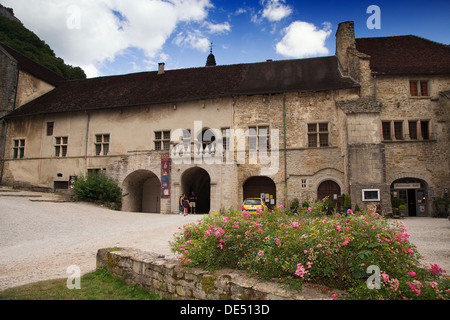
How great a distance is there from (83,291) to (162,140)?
60.6 feet

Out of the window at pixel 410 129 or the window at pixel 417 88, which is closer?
the window at pixel 410 129

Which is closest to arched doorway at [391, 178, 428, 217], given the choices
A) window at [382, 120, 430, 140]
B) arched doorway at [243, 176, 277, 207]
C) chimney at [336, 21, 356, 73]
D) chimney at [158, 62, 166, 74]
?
window at [382, 120, 430, 140]

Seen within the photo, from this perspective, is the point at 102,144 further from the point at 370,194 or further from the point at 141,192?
the point at 370,194

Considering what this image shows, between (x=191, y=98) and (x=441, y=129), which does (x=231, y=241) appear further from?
(x=441, y=129)

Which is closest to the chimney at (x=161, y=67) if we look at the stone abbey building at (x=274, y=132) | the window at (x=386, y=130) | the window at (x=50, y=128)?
the stone abbey building at (x=274, y=132)

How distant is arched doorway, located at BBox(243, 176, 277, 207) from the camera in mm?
21062

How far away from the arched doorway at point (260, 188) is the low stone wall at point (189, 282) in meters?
15.9

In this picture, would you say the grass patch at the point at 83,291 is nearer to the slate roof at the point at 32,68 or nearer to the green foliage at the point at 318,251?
the green foliage at the point at 318,251

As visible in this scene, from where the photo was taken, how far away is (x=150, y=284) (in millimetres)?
4965

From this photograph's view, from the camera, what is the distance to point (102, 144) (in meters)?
24.4

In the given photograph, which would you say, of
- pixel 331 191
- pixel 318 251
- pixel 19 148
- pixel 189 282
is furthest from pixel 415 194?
pixel 19 148

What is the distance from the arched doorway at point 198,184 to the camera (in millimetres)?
20297

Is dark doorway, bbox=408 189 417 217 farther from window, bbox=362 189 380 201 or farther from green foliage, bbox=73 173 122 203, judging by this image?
green foliage, bbox=73 173 122 203

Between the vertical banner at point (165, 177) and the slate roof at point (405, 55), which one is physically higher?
the slate roof at point (405, 55)
